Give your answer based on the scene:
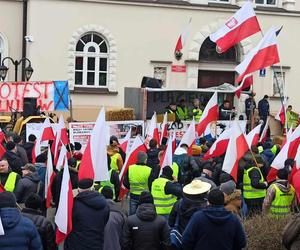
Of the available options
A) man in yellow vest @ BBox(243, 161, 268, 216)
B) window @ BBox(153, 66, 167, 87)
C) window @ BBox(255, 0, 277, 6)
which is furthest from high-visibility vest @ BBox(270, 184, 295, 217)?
window @ BBox(255, 0, 277, 6)

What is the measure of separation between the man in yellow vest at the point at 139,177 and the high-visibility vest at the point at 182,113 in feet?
33.1

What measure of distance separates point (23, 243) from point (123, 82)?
21.6 metres

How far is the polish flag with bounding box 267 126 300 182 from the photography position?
10.9 metres

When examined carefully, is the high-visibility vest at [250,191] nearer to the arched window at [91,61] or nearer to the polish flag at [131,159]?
the polish flag at [131,159]

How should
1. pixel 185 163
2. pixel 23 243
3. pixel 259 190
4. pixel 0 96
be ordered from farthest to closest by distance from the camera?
pixel 0 96 → pixel 185 163 → pixel 259 190 → pixel 23 243

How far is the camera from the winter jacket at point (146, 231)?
312 inches

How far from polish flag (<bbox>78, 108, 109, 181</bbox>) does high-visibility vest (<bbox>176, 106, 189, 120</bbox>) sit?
1177 cm

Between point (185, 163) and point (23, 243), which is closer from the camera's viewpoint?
point (23, 243)

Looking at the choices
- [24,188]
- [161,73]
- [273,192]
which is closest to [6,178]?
[24,188]

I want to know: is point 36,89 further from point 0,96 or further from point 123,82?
point 123,82

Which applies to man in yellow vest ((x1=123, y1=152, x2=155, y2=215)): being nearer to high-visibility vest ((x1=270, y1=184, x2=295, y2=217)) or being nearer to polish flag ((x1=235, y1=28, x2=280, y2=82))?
high-visibility vest ((x1=270, y1=184, x2=295, y2=217))

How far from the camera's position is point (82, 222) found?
7848 millimetres

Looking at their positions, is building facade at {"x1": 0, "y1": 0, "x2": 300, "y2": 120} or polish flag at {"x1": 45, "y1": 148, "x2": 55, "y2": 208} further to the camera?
building facade at {"x1": 0, "y1": 0, "x2": 300, "y2": 120}

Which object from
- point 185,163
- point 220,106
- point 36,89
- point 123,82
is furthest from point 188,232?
point 123,82
